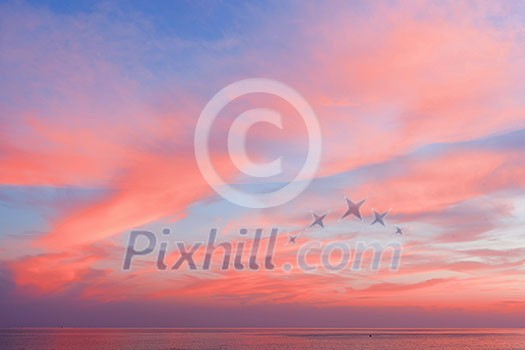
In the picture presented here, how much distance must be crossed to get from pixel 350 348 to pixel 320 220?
11897cm

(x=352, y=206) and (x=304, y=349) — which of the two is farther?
(x=304, y=349)

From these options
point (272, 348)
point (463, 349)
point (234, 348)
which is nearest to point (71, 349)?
point (234, 348)

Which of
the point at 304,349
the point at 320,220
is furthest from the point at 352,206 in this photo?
the point at 304,349

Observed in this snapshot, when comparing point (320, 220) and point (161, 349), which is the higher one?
point (320, 220)

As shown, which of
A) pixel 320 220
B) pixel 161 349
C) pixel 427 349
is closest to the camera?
pixel 320 220

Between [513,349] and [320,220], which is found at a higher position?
[320,220]

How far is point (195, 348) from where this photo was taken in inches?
7500

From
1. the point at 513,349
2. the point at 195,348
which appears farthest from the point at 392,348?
the point at 195,348

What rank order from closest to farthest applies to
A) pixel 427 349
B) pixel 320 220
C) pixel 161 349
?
1. pixel 320 220
2. pixel 161 349
3. pixel 427 349

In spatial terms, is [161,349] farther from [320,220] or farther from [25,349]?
[320,220]

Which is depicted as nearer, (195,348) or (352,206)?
(352,206)

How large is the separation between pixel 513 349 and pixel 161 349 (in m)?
123

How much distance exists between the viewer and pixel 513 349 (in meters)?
197

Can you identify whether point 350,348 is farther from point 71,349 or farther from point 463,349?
point 71,349
